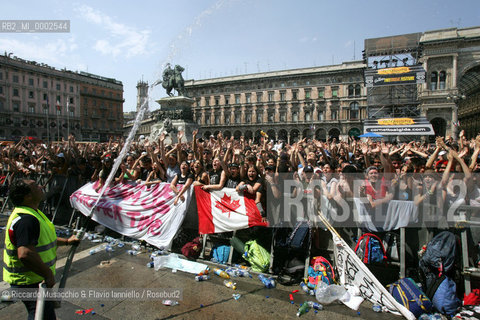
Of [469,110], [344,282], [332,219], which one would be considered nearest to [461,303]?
[344,282]

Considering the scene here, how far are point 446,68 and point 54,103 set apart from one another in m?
80.3

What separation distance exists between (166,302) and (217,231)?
5.85 feet

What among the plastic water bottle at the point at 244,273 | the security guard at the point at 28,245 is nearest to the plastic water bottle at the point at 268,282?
the plastic water bottle at the point at 244,273

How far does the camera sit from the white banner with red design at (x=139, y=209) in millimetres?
5805

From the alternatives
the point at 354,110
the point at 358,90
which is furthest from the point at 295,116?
the point at 358,90

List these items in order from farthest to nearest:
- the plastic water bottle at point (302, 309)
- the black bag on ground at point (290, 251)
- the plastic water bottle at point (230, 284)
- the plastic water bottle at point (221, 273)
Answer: the plastic water bottle at point (221, 273), the black bag on ground at point (290, 251), the plastic water bottle at point (230, 284), the plastic water bottle at point (302, 309)

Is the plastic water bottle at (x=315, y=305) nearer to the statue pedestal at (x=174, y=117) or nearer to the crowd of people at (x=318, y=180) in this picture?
the crowd of people at (x=318, y=180)

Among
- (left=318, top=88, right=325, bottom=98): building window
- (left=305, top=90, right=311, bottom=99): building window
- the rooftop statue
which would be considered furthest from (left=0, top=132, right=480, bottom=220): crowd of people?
(left=305, top=90, right=311, bottom=99): building window

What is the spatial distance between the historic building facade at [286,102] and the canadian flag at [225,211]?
57.3m

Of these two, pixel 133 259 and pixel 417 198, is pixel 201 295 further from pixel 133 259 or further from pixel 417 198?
pixel 417 198

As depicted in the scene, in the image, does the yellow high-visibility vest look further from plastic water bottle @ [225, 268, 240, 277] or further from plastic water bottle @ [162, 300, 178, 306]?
plastic water bottle @ [225, 268, 240, 277]

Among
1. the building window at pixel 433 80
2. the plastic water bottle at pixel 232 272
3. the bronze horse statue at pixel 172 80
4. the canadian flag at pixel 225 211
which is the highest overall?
the building window at pixel 433 80

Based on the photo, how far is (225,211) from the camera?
546cm

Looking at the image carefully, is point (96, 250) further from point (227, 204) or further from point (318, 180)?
point (318, 180)
